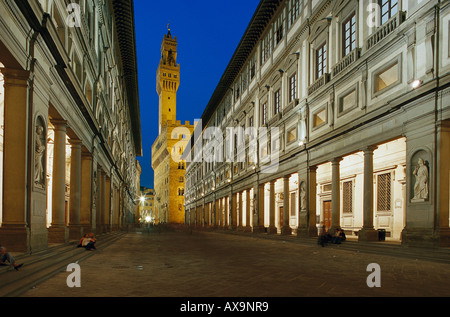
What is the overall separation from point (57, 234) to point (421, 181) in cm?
1457

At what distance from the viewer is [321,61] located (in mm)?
23109

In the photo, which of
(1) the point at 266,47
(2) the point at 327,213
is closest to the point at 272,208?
(2) the point at 327,213

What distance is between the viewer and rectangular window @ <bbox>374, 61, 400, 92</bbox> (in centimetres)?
1606

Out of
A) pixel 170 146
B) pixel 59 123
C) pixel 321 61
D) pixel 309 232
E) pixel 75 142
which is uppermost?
pixel 170 146

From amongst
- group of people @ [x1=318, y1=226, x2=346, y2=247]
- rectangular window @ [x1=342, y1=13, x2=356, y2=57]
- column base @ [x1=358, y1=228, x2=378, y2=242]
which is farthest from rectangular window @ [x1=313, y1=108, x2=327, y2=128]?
column base @ [x1=358, y1=228, x2=378, y2=242]

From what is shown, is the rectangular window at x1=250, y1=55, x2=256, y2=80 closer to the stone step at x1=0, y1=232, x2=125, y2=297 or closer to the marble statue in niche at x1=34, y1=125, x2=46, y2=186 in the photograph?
the marble statue in niche at x1=34, y1=125, x2=46, y2=186

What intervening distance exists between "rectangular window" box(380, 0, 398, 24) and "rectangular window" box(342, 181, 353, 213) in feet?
39.3

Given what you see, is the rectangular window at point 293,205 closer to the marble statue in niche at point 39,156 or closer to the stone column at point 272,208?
the stone column at point 272,208

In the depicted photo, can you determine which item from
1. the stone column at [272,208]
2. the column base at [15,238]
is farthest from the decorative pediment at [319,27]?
the column base at [15,238]

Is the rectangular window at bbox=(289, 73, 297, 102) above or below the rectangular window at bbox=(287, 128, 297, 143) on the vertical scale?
above

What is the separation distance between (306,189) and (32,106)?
56.8 feet

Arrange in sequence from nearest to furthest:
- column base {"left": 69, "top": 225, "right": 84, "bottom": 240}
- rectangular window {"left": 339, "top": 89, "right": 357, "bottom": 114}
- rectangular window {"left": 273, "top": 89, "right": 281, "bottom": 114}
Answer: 1. rectangular window {"left": 339, "top": 89, "right": 357, "bottom": 114}
2. column base {"left": 69, "top": 225, "right": 84, "bottom": 240}
3. rectangular window {"left": 273, "top": 89, "right": 281, "bottom": 114}

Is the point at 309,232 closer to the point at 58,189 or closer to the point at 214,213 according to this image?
the point at 58,189

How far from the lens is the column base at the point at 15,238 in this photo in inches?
397
